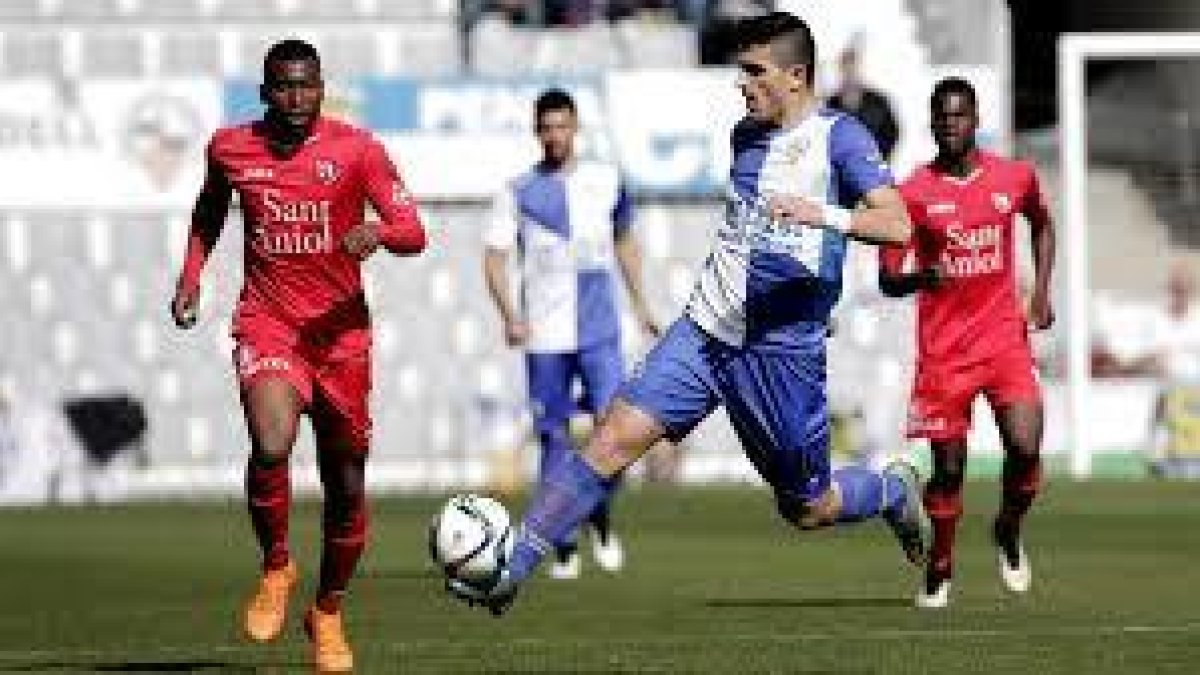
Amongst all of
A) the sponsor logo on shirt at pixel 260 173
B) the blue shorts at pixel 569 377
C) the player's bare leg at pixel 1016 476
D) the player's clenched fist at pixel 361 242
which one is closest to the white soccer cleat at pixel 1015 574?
the player's bare leg at pixel 1016 476

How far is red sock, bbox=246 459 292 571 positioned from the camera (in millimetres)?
13375

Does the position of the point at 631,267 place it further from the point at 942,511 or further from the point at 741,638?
the point at 741,638

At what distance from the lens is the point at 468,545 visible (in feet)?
39.7

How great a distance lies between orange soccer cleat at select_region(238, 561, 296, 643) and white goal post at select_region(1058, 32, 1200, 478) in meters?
19.2

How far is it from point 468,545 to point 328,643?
3.41 feet

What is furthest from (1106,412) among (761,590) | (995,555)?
(761,590)

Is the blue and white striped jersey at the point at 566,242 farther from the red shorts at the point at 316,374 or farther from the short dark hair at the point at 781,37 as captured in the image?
the short dark hair at the point at 781,37

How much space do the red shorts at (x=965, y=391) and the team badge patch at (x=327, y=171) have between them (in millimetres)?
4280

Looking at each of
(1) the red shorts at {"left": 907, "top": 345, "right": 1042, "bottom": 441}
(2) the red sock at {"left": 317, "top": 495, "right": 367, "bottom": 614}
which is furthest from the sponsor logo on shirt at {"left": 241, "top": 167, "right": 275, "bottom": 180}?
(1) the red shorts at {"left": 907, "top": 345, "right": 1042, "bottom": 441}

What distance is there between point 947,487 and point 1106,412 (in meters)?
16.7

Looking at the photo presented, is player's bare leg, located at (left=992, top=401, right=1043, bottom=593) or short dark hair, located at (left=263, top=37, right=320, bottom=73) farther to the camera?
player's bare leg, located at (left=992, top=401, right=1043, bottom=593)

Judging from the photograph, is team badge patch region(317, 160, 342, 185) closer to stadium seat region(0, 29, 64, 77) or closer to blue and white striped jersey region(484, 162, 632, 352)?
blue and white striped jersey region(484, 162, 632, 352)

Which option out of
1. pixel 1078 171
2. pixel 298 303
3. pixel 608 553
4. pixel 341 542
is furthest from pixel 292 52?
pixel 1078 171

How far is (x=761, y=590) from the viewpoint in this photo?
1762cm
